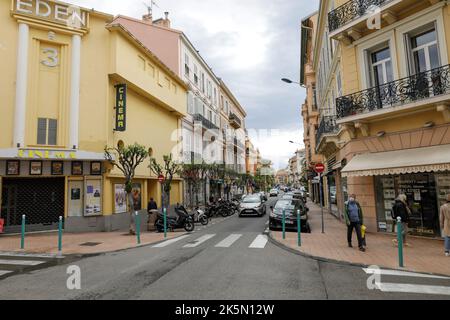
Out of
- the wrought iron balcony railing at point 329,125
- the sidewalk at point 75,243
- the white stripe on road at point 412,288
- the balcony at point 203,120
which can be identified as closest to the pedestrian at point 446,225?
the white stripe on road at point 412,288

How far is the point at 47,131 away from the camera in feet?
47.6

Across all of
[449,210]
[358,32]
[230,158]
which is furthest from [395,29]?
[230,158]

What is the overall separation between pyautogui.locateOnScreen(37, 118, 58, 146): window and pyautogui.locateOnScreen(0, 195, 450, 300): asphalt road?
8.14 meters

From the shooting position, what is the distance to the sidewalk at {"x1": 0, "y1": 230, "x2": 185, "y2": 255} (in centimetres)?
1006

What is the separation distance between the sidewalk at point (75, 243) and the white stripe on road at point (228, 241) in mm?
2521

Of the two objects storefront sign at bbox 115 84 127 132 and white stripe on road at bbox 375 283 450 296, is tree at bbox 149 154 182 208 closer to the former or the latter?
storefront sign at bbox 115 84 127 132

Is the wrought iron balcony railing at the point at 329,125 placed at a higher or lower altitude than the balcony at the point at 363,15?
lower

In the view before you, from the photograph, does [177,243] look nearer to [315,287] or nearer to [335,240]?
[335,240]

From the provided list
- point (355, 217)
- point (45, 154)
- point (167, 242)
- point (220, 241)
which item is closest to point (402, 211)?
point (355, 217)

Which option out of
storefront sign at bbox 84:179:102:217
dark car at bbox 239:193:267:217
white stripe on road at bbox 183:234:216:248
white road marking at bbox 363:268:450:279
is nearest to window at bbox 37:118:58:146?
storefront sign at bbox 84:179:102:217

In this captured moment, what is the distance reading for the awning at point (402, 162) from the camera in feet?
30.9

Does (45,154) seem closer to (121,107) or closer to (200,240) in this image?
(121,107)

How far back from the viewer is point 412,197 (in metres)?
11.0

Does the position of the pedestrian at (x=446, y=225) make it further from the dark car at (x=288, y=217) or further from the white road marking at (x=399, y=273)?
the dark car at (x=288, y=217)
